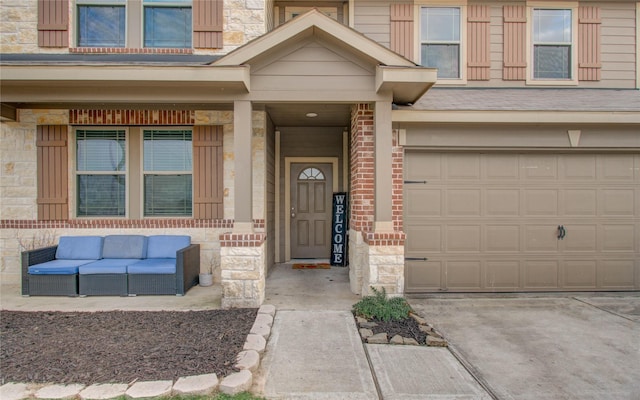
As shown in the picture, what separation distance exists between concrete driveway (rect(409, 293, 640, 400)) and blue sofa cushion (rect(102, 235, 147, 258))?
13.6 feet

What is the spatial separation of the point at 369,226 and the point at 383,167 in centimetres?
94

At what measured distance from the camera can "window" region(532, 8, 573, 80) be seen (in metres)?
5.96

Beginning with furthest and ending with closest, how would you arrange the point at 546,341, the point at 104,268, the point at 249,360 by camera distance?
the point at 104,268
the point at 546,341
the point at 249,360

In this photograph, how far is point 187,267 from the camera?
4.99 m

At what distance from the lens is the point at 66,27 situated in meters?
5.36

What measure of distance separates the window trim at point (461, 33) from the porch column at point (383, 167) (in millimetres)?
2018

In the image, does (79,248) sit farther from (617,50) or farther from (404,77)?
(617,50)

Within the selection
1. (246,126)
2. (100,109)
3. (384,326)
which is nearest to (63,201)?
(100,109)

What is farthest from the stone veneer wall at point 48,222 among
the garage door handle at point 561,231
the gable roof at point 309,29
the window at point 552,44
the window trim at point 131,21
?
the window at point 552,44

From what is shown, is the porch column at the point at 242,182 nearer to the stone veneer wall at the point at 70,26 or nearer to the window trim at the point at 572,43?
the stone veneer wall at the point at 70,26

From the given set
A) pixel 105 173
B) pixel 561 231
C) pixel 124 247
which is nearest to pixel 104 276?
pixel 124 247

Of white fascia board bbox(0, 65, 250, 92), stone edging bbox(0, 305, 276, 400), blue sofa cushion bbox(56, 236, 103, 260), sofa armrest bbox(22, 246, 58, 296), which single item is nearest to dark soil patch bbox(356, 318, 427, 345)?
stone edging bbox(0, 305, 276, 400)

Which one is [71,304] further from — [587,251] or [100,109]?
[587,251]

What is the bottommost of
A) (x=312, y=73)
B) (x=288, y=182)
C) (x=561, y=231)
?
(x=561, y=231)
